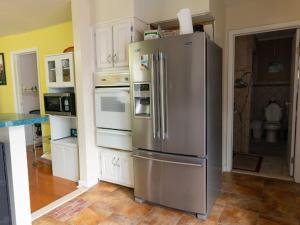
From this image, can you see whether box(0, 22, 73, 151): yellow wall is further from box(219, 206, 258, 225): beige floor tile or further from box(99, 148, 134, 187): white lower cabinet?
box(219, 206, 258, 225): beige floor tile

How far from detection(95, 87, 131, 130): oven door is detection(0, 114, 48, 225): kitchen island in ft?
3.45

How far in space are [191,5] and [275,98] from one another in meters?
4.08

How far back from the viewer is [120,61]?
267 centimetres

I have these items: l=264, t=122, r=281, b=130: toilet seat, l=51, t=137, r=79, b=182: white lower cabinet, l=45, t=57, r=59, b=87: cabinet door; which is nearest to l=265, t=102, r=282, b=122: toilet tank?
l=264, t=122, r=281, b=130: toilet seat

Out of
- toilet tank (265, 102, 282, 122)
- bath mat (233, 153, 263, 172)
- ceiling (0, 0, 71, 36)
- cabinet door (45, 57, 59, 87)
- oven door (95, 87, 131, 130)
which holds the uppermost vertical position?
→ ceiling (0, 0, 71, 36)

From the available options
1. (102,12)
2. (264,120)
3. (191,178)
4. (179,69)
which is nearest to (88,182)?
(191,178)

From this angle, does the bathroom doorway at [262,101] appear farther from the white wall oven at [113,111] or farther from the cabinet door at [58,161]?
the cabinet door at [58,161]

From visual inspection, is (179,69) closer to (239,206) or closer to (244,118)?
(239,206)

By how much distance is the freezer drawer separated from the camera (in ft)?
6.91

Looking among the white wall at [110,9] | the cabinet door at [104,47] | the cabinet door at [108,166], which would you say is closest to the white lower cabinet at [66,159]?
the cabinet door at [108,166]

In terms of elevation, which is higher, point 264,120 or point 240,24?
point 240,24

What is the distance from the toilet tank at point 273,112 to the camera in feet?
17.0

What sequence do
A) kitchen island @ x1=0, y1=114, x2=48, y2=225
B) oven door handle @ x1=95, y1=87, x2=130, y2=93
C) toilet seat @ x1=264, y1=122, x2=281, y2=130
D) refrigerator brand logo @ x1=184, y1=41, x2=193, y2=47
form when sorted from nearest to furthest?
kitchen island @ x1=0, y1=114, x2=48, y2=225
refrigerator brand logo @ x1=184, y1=41, x2=193, y2=47
oven door handle @ x1=95, y1=87, x2=130, y2=93
toilet seat @ x1=264, y1=122, x2=281, y2=130

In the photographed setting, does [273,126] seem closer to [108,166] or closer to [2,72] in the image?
[108,166]
